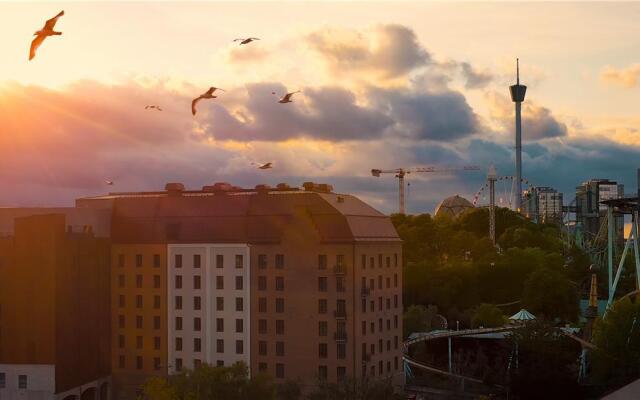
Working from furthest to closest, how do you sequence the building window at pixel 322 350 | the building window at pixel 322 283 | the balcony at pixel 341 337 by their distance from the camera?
1. the building window at pixel 322 283
2. the building window at pixel 322 350
3. the balcony at pixel 341 337

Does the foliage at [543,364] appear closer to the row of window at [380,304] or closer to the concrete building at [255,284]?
the row of window at [380,304]

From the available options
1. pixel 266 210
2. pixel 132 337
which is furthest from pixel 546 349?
pixel 132 337

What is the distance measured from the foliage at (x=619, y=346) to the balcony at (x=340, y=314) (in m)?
27.5

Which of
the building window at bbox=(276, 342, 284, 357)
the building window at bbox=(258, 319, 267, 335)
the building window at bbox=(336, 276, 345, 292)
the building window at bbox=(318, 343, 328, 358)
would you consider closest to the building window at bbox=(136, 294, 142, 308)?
the building window at bbox=(258, 319, 267, 335)

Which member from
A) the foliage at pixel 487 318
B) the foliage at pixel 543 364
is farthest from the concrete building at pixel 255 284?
the foliage at pixel 487 318

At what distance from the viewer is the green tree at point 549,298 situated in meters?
154

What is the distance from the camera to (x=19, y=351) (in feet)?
355

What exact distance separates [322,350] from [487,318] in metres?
44.5

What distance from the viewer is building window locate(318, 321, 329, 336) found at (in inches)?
4281

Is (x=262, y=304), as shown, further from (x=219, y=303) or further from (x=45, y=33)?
(x=45, y=33)

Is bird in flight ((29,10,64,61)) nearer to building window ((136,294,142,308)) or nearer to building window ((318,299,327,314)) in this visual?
building window ((318,299,327,314))

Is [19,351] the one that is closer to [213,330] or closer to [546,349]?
[213,330]

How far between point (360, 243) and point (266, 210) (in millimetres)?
12416

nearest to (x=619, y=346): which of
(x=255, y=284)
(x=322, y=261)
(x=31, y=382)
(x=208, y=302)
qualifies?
(x=322, y=261)
